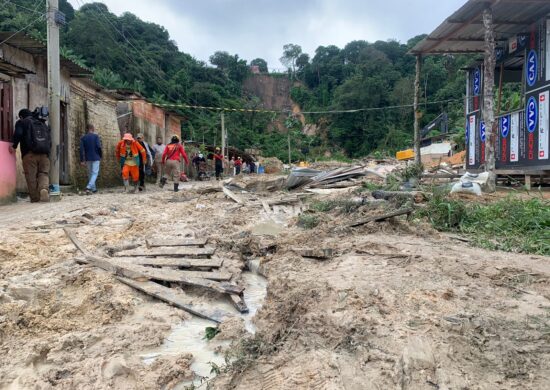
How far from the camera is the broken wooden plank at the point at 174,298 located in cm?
303

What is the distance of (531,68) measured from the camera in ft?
30.5

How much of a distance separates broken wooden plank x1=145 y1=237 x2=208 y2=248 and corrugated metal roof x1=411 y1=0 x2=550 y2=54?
23.1 ft

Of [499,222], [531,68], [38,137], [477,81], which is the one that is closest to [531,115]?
[531,68]

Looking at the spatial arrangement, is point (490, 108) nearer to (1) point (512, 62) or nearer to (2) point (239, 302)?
(1) point (512, 62)

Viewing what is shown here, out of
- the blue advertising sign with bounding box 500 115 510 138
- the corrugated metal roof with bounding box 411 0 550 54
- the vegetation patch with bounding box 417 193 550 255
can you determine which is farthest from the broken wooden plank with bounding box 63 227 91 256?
the blue advertising sign with bounding box 500 115 510 138

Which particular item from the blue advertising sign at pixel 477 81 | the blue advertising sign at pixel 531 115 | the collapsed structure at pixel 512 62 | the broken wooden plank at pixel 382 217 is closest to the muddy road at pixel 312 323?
the broken wooden plank at pixel 382 217

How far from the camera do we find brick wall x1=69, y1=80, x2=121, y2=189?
458 inches

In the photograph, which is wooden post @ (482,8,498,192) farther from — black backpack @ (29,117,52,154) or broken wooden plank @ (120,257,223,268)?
black backpack @ (29,117,52,154)

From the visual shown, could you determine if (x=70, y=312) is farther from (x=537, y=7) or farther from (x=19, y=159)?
(x=537, y=7)

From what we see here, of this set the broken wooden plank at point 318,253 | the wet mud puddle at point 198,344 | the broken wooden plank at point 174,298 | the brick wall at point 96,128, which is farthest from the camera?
the brick wall at point 96,128

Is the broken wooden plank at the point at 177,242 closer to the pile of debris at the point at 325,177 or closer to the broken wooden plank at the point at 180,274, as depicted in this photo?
the broken wooden plank at the point at 180,274

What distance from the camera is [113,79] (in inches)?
1325

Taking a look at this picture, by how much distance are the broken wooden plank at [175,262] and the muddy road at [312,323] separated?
245mm

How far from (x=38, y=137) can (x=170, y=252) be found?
200 inches
